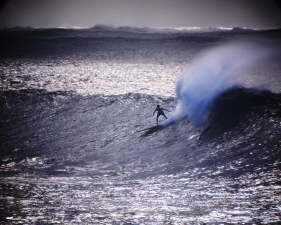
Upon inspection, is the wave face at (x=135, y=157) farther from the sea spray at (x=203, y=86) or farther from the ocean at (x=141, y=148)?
the sea spray at (x=203, y=86)

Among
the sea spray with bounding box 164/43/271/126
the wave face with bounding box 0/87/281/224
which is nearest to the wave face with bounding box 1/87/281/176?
the wave face with bounding box 0/87/281/224

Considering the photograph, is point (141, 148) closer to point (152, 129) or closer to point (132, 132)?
point (132, 132)

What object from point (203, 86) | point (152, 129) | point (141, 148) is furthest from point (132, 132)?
point (203, 86)

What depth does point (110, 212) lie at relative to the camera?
7.32m

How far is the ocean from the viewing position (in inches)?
293

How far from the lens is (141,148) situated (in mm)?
12367

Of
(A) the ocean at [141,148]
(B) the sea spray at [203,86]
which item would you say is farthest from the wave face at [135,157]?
(B) the sea spray at [203,86]

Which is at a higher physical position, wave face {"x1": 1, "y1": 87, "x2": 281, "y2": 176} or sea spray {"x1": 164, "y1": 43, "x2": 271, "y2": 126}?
sea spray {"x1": 164, "y1": 43, "x2": 271, "y2": 126}

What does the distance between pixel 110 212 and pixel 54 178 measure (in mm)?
2752

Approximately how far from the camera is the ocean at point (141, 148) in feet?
24.4

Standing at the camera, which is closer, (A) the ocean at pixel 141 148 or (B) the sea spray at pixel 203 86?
(A) the ocean at pixel 141 148

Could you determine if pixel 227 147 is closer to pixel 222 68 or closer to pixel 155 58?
pixel 222 68

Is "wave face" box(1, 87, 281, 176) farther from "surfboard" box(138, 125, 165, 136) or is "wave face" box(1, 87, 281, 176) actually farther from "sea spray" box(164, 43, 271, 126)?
"sea spray" box(164, 43, 271, 126)

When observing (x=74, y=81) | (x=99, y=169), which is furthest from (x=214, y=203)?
(x=74, y=81)
